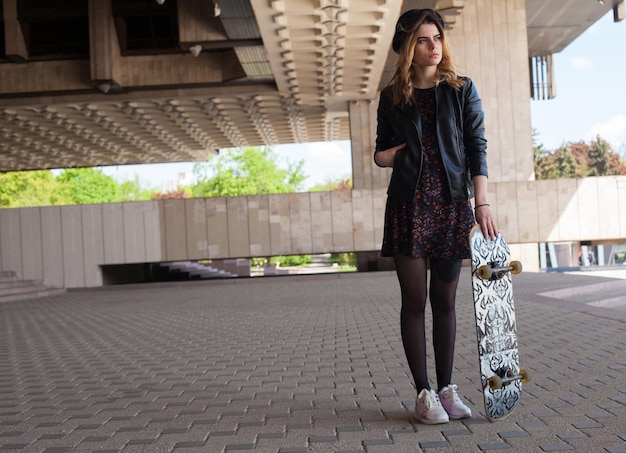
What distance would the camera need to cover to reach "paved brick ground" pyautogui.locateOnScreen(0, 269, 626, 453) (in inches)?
142

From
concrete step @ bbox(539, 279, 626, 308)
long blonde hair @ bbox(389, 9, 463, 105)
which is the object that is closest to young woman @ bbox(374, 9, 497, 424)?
long blonde hair @ bbox(389, 9, 463, 105)

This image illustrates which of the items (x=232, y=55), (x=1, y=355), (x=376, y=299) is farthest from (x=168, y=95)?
(x=1, y=355)

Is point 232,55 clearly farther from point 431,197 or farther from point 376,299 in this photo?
point 431,197

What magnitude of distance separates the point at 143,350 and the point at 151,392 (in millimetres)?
2459

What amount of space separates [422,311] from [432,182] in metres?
0.67

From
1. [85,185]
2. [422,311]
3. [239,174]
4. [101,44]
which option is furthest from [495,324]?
[85,185]

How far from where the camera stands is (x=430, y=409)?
377cm

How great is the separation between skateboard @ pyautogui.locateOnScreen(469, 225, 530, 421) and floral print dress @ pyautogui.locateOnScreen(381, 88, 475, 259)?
16 cm

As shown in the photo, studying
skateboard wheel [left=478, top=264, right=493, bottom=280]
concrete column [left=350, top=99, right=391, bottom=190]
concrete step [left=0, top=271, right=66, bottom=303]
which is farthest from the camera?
concrete column [left=350, top=99, right=391, bottom=190]

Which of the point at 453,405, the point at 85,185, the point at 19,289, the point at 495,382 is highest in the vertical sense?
the point at 85,185

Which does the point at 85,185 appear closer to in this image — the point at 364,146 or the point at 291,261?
the point at 291,261

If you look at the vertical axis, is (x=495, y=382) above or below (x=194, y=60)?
below

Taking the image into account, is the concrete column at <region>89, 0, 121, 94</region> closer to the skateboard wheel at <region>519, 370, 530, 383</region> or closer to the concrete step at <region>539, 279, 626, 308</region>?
the concrete step at <region>539, 279, 626, 308</region>

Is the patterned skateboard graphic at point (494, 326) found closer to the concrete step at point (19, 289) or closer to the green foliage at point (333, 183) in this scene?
the concrete step at point (19, 289)
